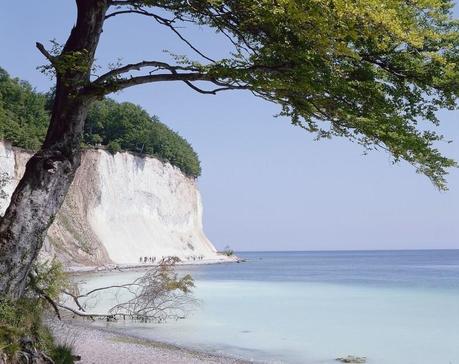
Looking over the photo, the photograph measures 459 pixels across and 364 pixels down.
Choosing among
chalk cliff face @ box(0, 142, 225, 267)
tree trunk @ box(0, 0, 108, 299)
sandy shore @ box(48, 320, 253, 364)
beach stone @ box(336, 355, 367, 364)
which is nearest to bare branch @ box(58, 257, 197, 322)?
sandy shore @ box(48, 320, 253, 364)

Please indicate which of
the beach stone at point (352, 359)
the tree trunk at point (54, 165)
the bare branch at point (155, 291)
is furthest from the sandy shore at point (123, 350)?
the tree trunk at point (54, 165)

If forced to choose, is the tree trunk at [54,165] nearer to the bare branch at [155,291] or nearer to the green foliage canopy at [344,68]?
the green foliage canopy at [344,68]

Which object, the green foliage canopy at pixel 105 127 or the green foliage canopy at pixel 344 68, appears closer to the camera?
the green foliage canopy at pixel 344 68

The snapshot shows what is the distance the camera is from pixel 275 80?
5.84 m

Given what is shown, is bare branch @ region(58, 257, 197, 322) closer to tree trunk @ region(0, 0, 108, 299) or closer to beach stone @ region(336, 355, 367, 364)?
beach stone @ region(336, 355, 367, 364)

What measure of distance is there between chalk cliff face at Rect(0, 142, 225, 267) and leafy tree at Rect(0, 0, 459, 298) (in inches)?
1429

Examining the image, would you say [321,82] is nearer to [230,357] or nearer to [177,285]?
[230,357]

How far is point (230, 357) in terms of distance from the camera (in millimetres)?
13430

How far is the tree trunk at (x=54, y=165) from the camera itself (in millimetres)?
5910

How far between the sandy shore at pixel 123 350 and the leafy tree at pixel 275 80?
4.30 metres

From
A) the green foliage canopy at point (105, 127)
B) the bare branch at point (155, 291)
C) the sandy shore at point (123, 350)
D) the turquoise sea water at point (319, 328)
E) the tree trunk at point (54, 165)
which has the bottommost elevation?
the turquoise sea water at point (319, 328)

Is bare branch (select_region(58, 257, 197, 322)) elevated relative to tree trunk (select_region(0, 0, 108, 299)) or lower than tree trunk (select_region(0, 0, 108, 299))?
lower

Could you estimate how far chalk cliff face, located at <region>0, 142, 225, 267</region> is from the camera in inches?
1900

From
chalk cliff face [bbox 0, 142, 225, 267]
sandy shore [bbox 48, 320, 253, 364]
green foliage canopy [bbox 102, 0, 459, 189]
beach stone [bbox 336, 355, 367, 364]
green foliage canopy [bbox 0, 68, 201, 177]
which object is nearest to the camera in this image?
green foliage canopy [bbox 102, 0, 459, 189]
